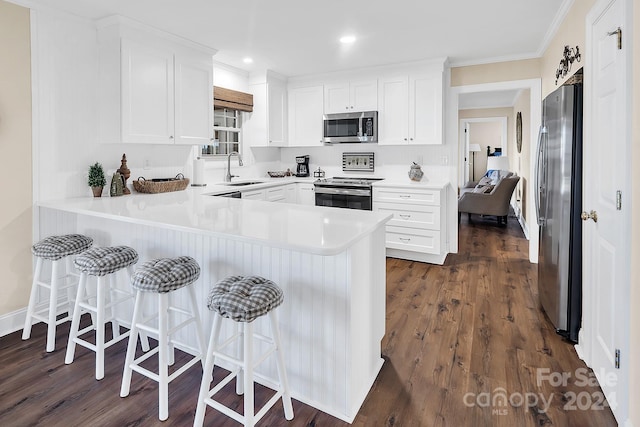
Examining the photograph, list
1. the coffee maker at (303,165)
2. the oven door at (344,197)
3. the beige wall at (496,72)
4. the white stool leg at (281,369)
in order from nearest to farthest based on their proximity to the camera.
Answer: the white stool leg at (281,369), the beige wall at (496,72), the oven door at (344,197), the coffee maker at (303,165)

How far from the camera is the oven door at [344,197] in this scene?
14.9 feet

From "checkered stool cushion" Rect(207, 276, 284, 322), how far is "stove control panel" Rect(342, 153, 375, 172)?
3.62m

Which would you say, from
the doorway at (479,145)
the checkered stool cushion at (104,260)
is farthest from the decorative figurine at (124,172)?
the doorway at (479,145)

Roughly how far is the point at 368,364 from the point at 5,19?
10.6ft

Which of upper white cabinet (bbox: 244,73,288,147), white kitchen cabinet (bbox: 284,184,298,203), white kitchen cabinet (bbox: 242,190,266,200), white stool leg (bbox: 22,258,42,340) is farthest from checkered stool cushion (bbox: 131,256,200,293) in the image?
upper white cabinet (bbox: 244,73,288,147)

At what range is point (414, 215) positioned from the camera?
172 inches

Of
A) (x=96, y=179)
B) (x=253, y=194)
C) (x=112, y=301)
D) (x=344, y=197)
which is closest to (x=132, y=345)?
(x=112, y=301)

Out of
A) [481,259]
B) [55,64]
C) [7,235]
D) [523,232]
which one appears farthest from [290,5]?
[523,232]

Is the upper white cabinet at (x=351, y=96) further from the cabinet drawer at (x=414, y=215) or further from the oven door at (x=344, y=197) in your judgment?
the cabinet drawer at (x=414, y=215)

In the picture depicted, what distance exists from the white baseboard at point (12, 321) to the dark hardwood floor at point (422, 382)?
8 cm

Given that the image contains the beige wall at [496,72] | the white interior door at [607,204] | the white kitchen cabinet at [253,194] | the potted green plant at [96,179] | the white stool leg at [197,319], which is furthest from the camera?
the beige wall at [496,72]

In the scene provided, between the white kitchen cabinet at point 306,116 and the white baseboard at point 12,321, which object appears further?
the white kitchen cabinet at point 306,116

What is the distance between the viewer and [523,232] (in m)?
6.04

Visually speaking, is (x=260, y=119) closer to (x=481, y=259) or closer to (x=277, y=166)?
(x=277, y=166)
